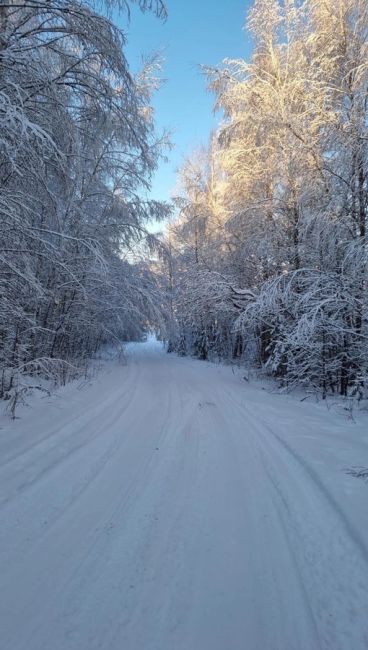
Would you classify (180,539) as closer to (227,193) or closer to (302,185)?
(302,185)

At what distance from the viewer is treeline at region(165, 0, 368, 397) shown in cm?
665

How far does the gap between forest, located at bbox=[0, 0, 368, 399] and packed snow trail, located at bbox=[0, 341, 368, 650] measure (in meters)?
2.41

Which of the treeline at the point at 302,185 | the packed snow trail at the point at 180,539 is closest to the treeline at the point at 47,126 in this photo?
the packed snow trail at the point at 180,539

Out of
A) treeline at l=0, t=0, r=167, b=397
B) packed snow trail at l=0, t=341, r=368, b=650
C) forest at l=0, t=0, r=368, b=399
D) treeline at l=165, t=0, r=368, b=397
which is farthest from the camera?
treeline at l=165, t=0, r=368, b=397

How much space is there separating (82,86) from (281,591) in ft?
17.8

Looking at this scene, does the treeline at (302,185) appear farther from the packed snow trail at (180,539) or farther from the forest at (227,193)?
the packed snow trail at (180,539)

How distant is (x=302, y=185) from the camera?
7902 mm

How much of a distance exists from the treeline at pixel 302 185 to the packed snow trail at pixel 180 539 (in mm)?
3058

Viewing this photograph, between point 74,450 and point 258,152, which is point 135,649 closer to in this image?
point 74,450

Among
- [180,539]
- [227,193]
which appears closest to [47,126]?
[180,539]

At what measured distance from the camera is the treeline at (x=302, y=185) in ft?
21.8

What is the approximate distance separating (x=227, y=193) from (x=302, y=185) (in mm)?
5444

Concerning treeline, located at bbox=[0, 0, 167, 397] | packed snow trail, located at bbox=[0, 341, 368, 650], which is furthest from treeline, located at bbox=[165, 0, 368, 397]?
treeline, located at bbox=[0, 0, 167, 397]

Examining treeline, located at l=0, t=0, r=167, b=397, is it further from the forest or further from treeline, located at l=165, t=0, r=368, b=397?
treeline, located at l=165, t=0, r=368, b=397
